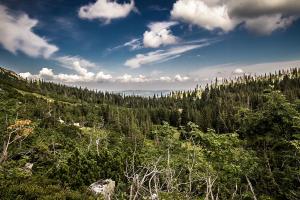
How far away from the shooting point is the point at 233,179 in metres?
19.7

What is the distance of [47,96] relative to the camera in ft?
634

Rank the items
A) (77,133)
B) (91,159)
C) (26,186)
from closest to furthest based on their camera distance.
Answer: (26,186)
(91,159)
(77,133)

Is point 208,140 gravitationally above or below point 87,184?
above

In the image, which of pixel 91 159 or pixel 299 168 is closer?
pixel 299 168

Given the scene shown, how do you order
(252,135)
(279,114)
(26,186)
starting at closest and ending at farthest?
(26,186) → (279,114) → (252,135)

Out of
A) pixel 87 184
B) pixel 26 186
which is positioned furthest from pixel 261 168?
pixel 26 186

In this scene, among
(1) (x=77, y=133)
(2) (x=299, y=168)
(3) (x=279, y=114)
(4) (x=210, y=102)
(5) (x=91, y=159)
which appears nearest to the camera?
(2) (x=299, y=168)

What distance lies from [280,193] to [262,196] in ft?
5.13

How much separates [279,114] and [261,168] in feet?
13.7

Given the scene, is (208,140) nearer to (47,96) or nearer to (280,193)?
(280,193)

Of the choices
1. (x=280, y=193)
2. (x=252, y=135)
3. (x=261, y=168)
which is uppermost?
(x=252, y=135)

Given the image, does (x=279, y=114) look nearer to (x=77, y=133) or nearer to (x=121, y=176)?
(x=121, y=176)

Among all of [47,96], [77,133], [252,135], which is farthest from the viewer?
[47,96]

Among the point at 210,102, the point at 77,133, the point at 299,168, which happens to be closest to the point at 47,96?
the point at 210,102
